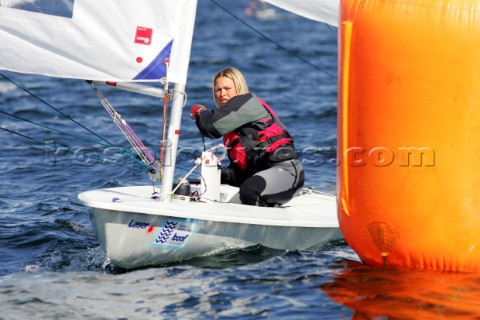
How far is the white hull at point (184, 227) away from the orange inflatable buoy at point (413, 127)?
63 cm

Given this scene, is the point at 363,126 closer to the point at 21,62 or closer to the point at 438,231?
the point at 438,231

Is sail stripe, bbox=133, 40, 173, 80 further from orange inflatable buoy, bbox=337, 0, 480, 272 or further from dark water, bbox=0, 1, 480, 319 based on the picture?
orange inflatable buoy, bbox=337, 0, 480, 272

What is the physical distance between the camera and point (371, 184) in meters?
4.52

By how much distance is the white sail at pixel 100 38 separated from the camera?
474 centimetres

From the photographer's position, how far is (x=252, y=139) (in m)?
5.40

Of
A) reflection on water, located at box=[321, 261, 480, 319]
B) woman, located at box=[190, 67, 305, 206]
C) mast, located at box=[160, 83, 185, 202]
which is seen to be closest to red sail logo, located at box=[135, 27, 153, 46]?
mast, located at box=[160, 83, 185, 202]

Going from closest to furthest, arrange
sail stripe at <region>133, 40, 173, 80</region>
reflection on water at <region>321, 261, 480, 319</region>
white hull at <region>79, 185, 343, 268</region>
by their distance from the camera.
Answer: reflection on water at <region>321, 261, 480, 319</region> < white hull at <region>79, 185, 343, 268</region> < sail stripe at <region>133, 40, 173, 80</region>

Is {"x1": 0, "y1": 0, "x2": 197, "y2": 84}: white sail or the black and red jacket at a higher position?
{"x1": 0, "y1": 0, "x2": 197, "y2": 84}: white sail

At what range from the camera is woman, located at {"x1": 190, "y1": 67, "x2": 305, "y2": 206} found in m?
5.19

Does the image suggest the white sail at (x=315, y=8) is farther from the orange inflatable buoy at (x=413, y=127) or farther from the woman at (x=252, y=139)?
the orange inflatable buoy at (x=413, y=127)

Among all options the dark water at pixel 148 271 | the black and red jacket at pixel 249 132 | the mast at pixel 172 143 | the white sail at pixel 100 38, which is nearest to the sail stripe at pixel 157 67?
the white sail at pixel 100 38

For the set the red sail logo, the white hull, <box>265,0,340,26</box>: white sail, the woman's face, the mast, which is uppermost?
<box>265,0,340,26</box>: white sail

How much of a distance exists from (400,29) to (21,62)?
2.15 metres

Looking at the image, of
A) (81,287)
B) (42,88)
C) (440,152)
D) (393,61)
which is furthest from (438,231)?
(42,88)
